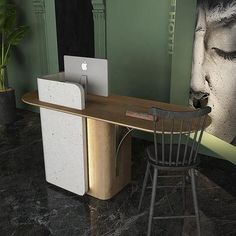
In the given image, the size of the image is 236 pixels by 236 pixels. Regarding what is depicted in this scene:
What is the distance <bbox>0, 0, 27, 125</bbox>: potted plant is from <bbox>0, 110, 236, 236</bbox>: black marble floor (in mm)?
1418

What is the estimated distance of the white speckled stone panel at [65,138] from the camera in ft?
8.07

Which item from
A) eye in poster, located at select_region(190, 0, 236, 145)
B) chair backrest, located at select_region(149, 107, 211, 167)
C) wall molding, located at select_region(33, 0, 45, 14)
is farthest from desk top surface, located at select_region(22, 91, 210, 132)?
wall molding, located at select_region(33, 0, 45, 14)

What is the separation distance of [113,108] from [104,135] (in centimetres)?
23

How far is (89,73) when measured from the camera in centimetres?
257

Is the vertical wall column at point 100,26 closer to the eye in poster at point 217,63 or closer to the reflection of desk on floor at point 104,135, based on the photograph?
the eye in poster at point 217,63

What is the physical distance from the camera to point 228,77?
2959mm

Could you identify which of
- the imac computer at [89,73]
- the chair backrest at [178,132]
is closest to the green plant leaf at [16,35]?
the imac computer at [89,73]

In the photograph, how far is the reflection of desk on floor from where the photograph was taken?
237 centimetres

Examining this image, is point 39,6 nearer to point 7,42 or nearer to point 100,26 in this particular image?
point 7,42

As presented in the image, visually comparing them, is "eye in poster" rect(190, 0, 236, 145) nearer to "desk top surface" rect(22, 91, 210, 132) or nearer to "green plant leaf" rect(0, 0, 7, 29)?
"desk top surface" rect(22, 91, 210, 132)

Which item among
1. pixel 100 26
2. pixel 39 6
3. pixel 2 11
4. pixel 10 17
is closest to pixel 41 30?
pixel 39 6

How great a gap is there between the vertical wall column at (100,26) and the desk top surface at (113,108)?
1.37 meters

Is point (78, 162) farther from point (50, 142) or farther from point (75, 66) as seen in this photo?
point (75, 66)

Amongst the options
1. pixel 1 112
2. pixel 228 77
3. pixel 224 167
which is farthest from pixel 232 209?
pixel 1 112
